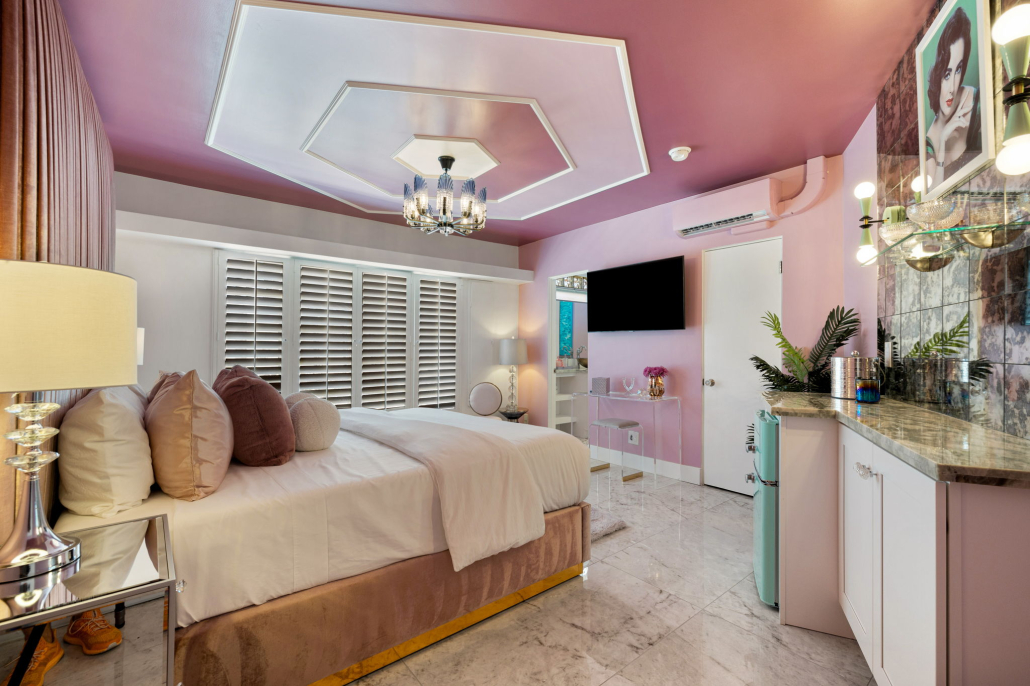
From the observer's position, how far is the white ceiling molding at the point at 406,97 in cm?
195

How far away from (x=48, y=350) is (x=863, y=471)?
2.27 metres

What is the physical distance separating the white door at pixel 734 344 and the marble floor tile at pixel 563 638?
1.92m

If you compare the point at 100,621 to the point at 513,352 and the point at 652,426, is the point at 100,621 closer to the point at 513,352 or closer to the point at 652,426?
the point at 652,426

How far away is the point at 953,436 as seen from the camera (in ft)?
4.37

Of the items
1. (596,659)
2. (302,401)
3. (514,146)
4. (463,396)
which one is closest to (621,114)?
(514,146)

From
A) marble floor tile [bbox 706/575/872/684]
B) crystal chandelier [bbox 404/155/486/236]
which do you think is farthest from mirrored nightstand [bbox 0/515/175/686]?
crystal chandelier [bbox 404/155/486/236]

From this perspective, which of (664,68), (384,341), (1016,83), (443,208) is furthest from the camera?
(384,341)

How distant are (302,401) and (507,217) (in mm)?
3150

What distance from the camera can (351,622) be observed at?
1.61 m

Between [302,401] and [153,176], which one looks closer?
[302,401]

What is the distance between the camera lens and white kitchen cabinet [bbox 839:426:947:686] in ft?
3.46

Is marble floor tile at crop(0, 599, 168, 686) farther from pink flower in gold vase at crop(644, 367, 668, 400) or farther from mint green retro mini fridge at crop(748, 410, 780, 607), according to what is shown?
pink flower in gold vase at crop(644, 367, 668, 400)

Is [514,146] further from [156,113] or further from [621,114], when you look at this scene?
[156,113]

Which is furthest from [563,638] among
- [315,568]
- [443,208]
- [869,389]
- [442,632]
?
[443,208]
